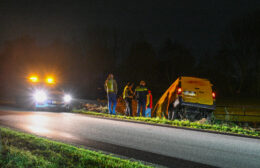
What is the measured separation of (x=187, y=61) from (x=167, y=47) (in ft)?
19.1

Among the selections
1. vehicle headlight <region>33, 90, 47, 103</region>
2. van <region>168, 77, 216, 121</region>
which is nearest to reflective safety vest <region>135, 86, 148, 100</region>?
van <region>168, 77, 216, 121</region>

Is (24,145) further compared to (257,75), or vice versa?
(257,75)

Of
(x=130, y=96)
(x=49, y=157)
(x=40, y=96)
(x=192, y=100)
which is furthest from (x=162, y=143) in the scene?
(x=40, y=96)

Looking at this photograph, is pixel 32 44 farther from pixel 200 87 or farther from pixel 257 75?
pixel 200 87

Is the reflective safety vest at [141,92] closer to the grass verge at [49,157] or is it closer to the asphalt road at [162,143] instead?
the asphalt road at [162,143]

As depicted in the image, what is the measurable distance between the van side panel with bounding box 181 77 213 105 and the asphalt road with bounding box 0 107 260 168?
107 inches

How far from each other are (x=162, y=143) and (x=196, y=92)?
5.85 meters

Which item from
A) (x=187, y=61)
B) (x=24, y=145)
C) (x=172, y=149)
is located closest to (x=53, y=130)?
(x=24, y=145)

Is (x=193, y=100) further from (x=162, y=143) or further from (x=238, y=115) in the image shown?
(x=162, y=143)

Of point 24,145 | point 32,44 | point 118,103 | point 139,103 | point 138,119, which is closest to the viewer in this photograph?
point 24,145

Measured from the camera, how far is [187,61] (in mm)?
58844

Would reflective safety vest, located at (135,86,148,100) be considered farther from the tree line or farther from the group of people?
the tree line

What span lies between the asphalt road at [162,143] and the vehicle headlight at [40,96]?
17.5 ft

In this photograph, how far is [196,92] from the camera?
1394 cm
